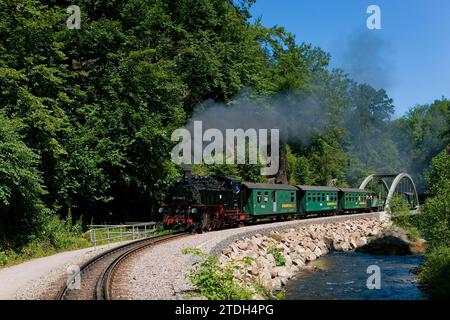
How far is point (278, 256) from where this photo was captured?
2272cm

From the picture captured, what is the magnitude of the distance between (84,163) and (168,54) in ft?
45.5

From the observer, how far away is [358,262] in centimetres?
2670

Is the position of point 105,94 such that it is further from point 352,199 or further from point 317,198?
point 352,199

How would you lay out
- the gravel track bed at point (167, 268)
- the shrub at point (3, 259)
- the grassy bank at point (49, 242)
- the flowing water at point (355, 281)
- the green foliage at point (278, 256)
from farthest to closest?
the green foliage at point (278, 256), the grassy bank at point (49, 242), the flowing water at point (355, 281), the shrub at point (3, 259), the gravel track bed at point (167, 268)

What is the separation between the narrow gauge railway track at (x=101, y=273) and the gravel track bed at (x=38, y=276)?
434 millimetres

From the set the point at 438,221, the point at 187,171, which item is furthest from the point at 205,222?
the point at 438,221

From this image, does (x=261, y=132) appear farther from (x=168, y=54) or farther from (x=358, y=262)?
(x=358, y=262)

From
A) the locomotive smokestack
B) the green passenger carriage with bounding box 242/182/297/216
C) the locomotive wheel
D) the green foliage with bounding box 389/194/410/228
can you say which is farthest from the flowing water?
the green foliage with bounding box 389/194/410/228

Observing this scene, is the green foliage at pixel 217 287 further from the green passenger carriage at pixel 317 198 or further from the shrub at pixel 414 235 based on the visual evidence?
the green passenger carriage at pixel 317 198

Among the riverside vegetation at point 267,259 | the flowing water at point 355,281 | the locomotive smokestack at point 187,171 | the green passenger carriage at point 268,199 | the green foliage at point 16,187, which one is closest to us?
the riverside vegetation at point 267,259

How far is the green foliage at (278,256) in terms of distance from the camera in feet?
72.9

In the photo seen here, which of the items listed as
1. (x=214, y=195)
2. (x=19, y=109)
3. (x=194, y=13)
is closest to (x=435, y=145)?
(x=194, y=13)

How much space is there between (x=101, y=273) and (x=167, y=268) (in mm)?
1999

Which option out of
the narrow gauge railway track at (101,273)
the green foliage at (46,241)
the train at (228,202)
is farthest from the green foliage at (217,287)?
the train at (228,202)
